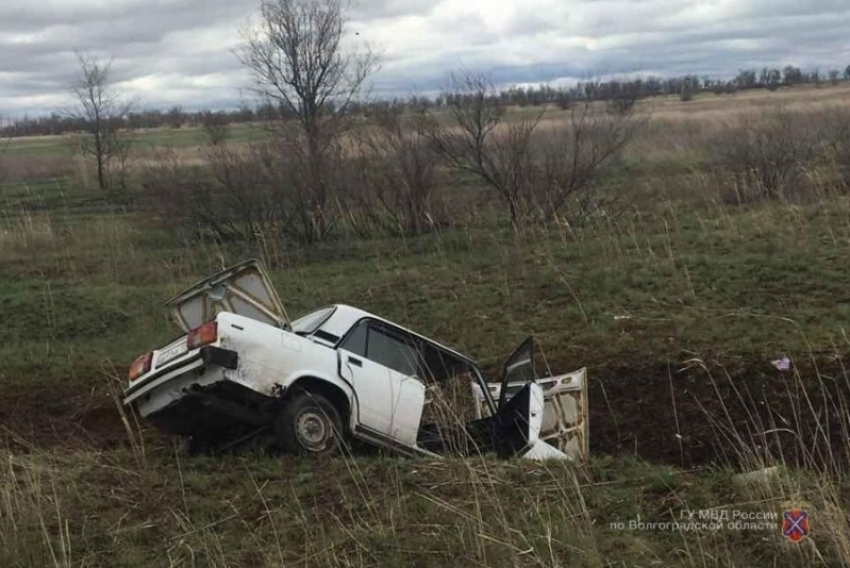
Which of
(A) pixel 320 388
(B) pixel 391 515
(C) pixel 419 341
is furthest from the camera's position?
(C) pixel 419 341

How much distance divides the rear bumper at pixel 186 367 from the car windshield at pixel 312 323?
1029mm

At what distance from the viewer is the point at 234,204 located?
20.5 m

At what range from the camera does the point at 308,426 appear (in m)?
6.80

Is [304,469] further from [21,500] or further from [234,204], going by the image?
[234,204]

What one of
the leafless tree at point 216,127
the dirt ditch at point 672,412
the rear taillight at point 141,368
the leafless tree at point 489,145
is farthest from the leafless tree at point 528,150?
the leafless tree at point 216,127

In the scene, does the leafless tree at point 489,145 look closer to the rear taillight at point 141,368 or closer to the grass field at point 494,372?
the grass field at point 494,372

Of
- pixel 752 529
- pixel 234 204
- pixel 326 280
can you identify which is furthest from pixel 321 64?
pixel 752 529

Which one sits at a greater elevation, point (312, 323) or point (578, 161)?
point (578, 161)

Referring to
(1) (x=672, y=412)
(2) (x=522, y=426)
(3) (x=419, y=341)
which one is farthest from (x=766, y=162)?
(2) (x=522, y=426)

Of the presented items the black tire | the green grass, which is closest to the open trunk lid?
the black tire

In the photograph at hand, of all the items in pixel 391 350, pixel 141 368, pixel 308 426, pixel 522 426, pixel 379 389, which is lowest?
pixel 522 426

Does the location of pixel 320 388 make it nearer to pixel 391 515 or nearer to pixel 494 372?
pixel 391 515

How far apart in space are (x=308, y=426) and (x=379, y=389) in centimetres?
64

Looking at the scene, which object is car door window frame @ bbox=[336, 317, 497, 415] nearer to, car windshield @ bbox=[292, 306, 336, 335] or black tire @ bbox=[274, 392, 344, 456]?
car windshield @ bbox=[292, 306, 336, 335]
